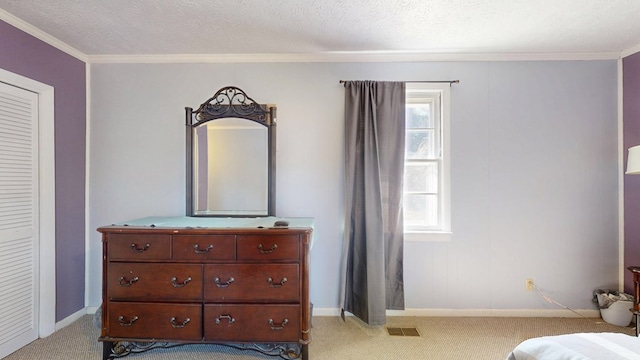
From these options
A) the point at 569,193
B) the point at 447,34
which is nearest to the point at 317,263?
the point at 447,34

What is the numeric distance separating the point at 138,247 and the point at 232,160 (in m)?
0.97

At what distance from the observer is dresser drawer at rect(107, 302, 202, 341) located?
1.88 meters

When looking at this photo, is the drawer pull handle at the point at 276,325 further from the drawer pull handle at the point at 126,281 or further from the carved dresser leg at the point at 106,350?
the carved dresser leg at the point at 106,350

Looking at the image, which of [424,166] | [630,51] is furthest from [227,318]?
[630,51]

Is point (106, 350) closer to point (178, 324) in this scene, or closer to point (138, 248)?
point (178, 324)

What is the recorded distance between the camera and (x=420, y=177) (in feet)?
8.77

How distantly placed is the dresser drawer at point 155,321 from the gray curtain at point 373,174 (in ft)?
4.05

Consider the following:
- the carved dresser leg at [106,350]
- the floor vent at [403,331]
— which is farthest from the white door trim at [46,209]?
the floor vent at [403,331]

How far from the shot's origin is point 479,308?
2561mm

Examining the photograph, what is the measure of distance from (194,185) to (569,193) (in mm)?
3362

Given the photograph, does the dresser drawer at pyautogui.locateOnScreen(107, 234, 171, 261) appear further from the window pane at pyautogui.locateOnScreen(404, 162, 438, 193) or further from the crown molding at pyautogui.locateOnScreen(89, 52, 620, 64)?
the window pane at pyautogui.locateOnScreen(404, 162, 438, 193)

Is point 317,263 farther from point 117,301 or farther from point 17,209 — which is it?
point 17,209

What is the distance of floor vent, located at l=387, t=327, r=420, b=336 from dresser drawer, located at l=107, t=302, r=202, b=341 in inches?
57.7

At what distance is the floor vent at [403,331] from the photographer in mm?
2277
